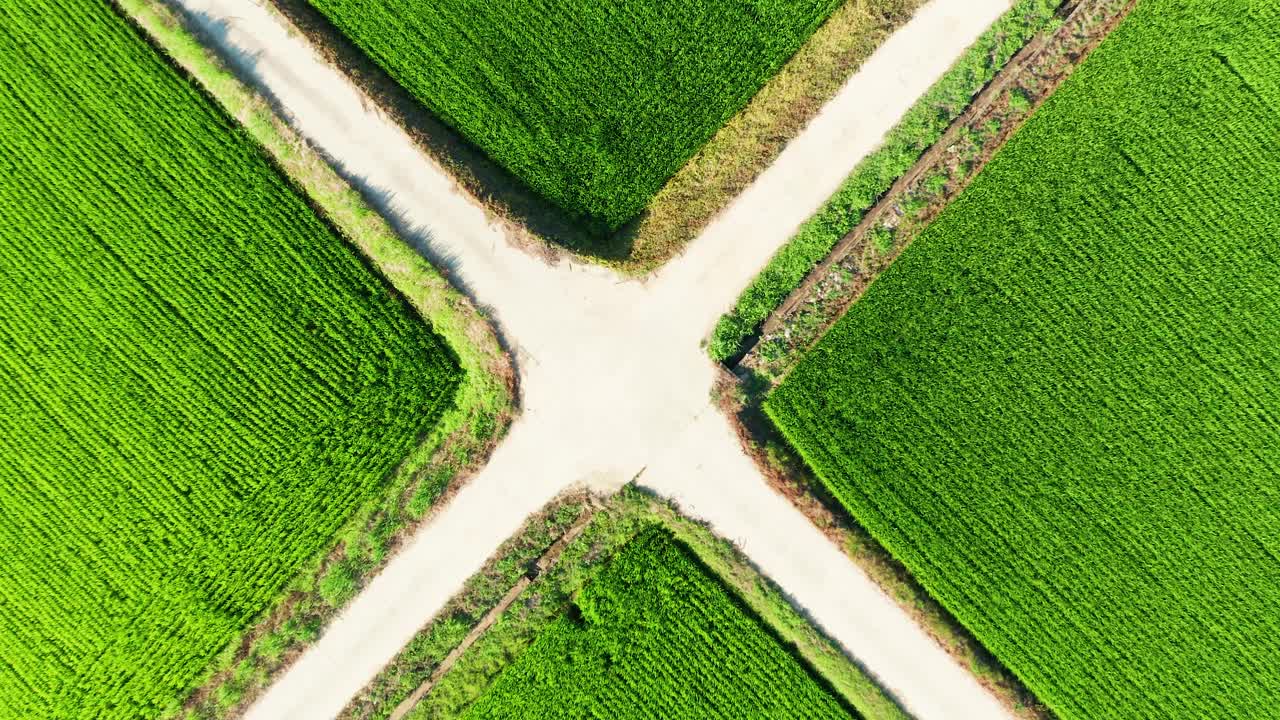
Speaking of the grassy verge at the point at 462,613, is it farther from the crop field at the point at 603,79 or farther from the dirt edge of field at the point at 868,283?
the crop field at the point at 603,79

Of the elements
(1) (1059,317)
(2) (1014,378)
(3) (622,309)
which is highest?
(1) (1059,317)

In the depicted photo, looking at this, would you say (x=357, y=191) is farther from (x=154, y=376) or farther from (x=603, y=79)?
(x=154, y=376)

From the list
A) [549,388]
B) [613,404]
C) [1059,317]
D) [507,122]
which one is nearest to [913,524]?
[1059,317]

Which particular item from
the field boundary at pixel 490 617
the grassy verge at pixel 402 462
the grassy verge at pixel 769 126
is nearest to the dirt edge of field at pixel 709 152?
the grassy verge at pixel 769 126

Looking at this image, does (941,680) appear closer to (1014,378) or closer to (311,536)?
(1014,378)

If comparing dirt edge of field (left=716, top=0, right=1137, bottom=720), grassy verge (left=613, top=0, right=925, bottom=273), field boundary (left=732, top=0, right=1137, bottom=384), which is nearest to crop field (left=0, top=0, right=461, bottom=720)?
grassy verge (left=613, top=0, right=925, bottom=273)

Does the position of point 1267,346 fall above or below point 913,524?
above

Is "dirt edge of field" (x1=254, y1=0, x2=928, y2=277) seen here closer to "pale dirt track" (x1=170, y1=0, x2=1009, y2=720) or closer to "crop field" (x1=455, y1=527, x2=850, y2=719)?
"pale dirt track" (x1=170, y1=0, x2=1009, y2=720)
